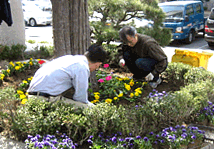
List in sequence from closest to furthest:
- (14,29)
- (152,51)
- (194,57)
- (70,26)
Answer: (70,26)
(152,51)
(194,57)
(14,29)

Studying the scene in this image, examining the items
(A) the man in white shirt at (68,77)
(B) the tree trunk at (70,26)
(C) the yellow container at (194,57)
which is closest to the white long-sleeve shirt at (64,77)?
(A) the man in white shirt at (68,77)

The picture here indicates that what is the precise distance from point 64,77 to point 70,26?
4.87 feet

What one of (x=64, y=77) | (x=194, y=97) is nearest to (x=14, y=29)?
(x=64, y=77)

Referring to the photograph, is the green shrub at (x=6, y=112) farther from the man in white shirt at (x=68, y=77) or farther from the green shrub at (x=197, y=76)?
the green shrub at (x=197, y=76)

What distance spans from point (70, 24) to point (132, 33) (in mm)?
1030

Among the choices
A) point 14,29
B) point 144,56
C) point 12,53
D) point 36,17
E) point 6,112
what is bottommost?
point 6,112

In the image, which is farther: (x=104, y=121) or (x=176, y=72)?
(x=176, y=72)

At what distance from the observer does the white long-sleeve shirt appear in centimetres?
323

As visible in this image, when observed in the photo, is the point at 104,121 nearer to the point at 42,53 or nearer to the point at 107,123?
the point at 107,123

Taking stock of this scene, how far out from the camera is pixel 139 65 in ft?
16.4

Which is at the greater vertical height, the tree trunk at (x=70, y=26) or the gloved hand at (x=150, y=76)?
the tree trunk at (x=70, y=26)

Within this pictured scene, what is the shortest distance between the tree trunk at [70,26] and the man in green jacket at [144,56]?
2.17ft

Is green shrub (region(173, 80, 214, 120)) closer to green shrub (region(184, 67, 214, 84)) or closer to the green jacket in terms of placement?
green shrub (region(184, 67, 214, 84))

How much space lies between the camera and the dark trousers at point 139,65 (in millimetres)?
4953
